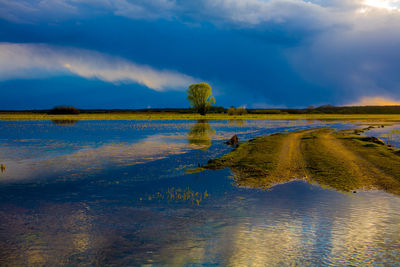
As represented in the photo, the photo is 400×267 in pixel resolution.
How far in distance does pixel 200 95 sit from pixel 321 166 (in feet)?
383

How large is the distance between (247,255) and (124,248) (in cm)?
338

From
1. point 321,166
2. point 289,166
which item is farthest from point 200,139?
point 321,166

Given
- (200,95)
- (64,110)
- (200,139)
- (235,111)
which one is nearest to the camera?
(200,139)

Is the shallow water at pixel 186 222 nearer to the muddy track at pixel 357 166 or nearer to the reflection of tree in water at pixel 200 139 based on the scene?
the muddy track at pixel 357 166

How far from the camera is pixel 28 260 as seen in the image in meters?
8.23

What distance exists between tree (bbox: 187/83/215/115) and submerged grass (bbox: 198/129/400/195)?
107 m

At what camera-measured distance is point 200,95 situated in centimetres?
13575

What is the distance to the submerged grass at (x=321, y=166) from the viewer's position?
16.5m

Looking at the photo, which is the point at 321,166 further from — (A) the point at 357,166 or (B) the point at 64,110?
(B) the point at 64,110

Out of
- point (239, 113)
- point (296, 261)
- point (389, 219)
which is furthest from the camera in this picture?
point (239, 113)

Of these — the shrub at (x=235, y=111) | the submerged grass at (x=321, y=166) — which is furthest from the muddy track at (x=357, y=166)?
the shrub at (x=235, y=111)

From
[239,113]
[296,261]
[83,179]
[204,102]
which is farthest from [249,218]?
[239,113]

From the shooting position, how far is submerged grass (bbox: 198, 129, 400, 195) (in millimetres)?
16547

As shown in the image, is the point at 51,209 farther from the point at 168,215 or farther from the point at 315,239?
the point at 315,239
